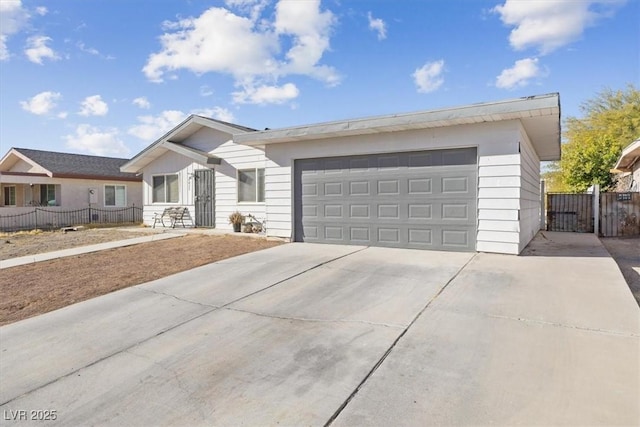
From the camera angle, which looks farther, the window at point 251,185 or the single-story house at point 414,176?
the window at point 251,185

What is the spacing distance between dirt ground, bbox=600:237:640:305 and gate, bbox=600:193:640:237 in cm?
73

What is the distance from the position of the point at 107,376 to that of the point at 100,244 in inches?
322

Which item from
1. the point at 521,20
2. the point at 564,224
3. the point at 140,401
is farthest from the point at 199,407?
the point at 564,224

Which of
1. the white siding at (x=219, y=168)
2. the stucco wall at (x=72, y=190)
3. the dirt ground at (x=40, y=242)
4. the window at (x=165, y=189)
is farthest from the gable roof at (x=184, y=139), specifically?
the stucco wall at (x=72, y=190)

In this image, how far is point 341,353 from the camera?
319 centimetres

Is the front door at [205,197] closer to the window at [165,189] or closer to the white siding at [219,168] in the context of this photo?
the white siding at [219,168]

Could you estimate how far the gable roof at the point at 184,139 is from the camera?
12484 mm

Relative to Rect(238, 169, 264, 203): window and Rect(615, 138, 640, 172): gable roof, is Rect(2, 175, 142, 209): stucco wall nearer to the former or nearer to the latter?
Rect(238, 169, 264, 203): window

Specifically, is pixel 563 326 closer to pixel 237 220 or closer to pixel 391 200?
pixel 391 200

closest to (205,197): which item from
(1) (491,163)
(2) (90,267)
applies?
(2) (90,267)

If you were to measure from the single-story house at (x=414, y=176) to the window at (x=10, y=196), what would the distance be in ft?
62.4

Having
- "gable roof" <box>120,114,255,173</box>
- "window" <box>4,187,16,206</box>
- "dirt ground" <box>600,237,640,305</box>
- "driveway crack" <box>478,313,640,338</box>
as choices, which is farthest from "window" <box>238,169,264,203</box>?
"window" <box>4,187,16,206</box>

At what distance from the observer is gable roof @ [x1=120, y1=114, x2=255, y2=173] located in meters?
12.5

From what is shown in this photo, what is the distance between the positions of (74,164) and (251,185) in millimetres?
12768
